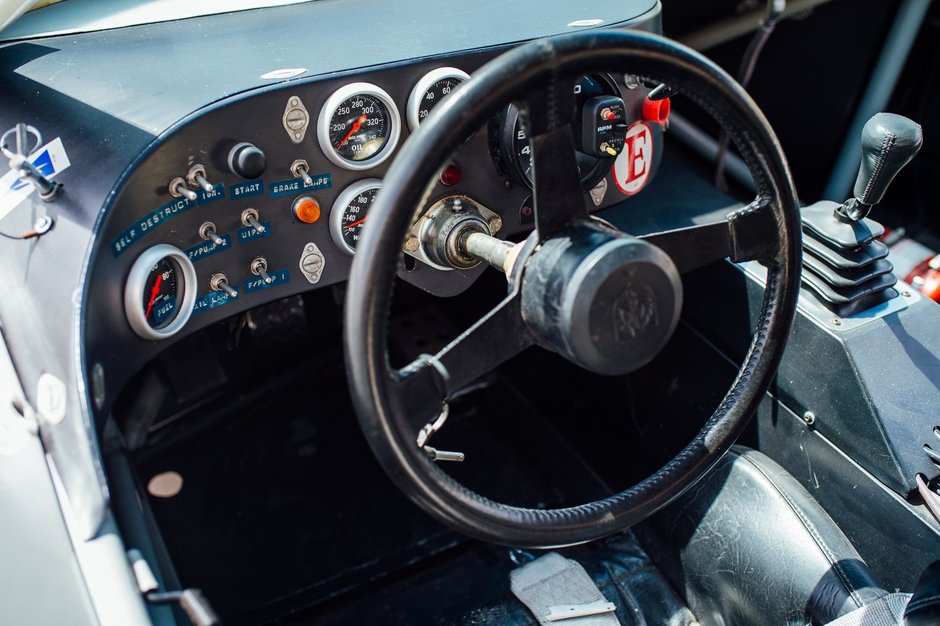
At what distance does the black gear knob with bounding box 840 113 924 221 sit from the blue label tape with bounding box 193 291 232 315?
109 centimetres

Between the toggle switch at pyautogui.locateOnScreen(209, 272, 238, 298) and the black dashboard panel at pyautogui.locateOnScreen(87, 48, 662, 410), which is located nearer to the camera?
the black dashboard panel at pyautogui.locateOnScreen(87, 48, 662, 410)

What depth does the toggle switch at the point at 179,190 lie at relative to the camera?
4.01 feet

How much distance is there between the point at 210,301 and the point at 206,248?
97 mm

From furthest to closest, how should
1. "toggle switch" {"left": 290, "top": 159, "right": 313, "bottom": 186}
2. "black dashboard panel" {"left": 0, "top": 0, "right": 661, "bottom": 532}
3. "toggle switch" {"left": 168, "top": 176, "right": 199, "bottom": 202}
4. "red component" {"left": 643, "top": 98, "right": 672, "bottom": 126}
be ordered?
"red component" {"left": 643, "top": 98, "right": 672, "bottom": 126} → "toggle switch" {"left": 290, "top": 159, "right": 313, "bottom": 186} → "toggle switch" {"left": 168, "top": 176, "right": 199, "bottom": 202} → "black dashboard panel" {"left": 0, "top": 0, "right": 661, "bottom": 532}

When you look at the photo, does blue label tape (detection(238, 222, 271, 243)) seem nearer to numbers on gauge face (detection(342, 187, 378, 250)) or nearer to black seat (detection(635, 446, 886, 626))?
numbers on gauge face (detection(342, 187, 378, 250))


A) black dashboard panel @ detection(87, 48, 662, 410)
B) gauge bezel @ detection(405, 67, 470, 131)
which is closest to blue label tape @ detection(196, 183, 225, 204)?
black dashboard panel @ detection(87, 48, 662, 410)

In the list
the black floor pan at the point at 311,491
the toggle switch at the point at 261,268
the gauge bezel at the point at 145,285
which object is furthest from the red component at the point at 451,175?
the black floor pan at the point at 311,491

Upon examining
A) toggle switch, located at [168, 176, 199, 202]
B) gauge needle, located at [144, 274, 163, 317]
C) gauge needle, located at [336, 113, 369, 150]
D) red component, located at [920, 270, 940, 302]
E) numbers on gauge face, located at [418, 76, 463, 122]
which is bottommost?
red component, located at [920, 270, 940, 302]

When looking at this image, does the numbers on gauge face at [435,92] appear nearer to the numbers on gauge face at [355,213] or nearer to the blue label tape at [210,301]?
the numbers on gauge face at [355,213]

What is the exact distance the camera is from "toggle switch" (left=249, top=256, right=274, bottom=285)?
139 cm

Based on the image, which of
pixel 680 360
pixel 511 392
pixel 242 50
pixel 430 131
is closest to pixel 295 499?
pixel 511 392

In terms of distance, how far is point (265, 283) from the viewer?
1422 millimetres

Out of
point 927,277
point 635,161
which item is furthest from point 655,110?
point 927,277

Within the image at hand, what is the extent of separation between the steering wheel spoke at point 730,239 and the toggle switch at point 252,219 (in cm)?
65
